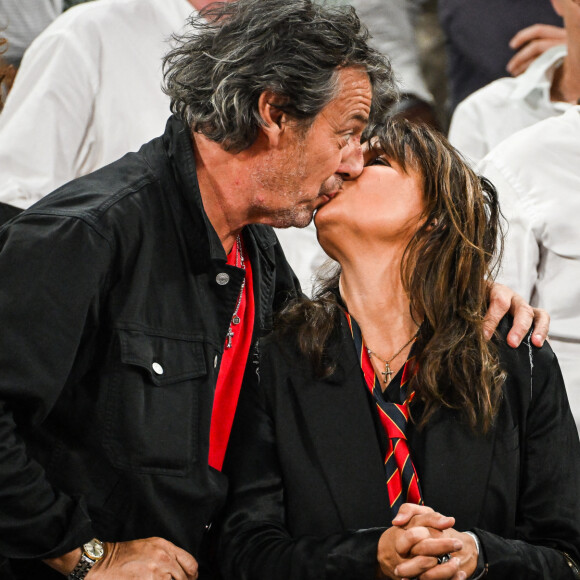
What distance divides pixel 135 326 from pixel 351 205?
0.47 meters

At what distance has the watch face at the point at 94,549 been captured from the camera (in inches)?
61.8

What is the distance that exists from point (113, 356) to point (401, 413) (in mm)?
528

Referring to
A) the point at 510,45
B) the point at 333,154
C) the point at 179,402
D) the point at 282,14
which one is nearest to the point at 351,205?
the point at 333,154

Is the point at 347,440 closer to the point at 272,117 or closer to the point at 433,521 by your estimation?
the point at 433,521

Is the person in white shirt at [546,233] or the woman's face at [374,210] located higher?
the woman's face at [374,210]

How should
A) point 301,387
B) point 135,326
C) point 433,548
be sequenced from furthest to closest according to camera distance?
point 301,387
point 135,326
point 433,548

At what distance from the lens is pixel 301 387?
1719 millimetres

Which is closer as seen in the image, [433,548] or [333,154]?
[433,548]

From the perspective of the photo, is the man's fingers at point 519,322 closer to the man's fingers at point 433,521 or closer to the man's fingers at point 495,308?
the man's fingers at point 495,308

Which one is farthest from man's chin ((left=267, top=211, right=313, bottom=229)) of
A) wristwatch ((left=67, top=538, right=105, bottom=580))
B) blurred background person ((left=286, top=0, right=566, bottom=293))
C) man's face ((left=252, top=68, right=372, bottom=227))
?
blurred background person ((left=286, top=0, right=566, bottom=293))

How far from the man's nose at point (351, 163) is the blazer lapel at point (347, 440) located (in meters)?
0.31

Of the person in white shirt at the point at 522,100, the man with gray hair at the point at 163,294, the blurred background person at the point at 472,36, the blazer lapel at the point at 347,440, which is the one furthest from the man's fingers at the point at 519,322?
the blurred background person at the point at 472,36

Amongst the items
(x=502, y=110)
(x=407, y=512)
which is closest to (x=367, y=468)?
(x=407, y=512)

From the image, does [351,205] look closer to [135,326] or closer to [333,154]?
[333,154]
